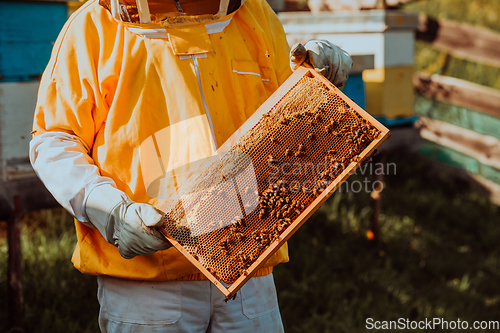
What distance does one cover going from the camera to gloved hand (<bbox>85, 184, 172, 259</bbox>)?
4.64 feet

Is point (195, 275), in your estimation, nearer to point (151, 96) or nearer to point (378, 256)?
point (151, 96)

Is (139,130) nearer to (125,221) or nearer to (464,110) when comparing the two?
(125,221)

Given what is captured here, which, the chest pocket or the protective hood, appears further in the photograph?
the chest pocket

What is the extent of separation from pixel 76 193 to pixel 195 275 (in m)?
0.47

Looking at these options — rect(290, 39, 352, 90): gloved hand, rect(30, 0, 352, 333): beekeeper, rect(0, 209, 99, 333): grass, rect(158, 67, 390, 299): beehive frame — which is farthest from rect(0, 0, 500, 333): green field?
rect(290, 39, 352, 90): gloved hand

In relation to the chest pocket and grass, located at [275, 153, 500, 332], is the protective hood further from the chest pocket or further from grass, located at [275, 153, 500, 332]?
grass, located at [275, 153, 500, 332]

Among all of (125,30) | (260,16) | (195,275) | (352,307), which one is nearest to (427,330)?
(352,307)

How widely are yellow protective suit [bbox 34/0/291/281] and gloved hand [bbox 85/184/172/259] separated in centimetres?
10

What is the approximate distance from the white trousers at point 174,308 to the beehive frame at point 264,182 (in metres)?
0.21

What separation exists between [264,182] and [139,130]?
0.43m

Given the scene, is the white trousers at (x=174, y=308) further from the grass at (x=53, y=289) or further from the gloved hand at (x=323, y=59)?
the grass at (x=53, y=289)

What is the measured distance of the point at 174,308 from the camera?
1568 millimetres

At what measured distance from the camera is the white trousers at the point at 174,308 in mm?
1559

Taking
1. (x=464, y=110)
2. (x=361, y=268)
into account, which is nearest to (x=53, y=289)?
(x=361, y=268)
